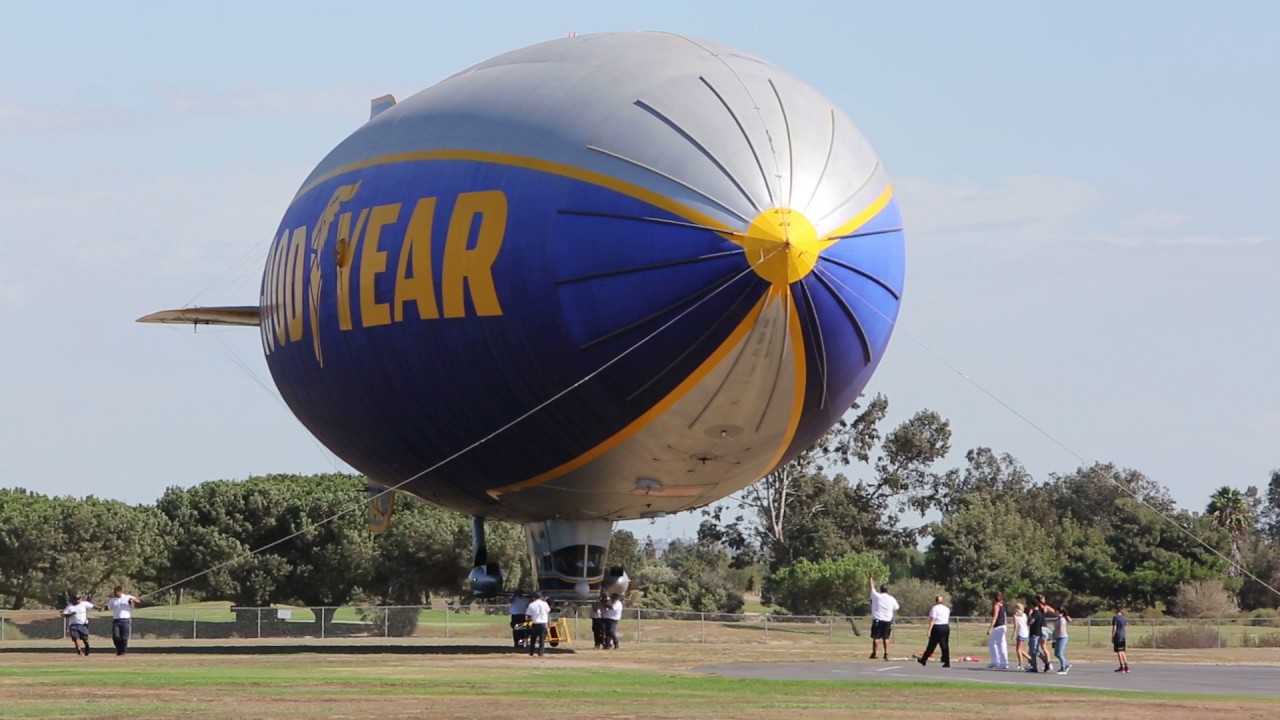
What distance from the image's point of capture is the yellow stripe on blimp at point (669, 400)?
29.3m

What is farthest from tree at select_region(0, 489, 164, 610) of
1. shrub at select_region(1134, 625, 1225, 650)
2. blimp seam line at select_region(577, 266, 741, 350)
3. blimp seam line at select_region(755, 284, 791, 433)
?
blimp seam line at select_region(577, 266, 741, 350)

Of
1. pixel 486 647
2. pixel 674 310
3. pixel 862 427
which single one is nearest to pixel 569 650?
pixel 486 647

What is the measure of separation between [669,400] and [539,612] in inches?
338

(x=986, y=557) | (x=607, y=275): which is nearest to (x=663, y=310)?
(x=607, y=275)

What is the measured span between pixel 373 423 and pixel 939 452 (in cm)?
8205

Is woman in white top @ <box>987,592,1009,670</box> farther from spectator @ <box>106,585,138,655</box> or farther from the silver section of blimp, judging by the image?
spectator @ <box>106,585,138,655</box>

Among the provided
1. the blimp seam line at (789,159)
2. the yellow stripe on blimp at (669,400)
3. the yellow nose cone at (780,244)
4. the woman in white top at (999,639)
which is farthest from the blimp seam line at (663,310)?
the woman in white top at (999,639)

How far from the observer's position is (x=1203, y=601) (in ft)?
263

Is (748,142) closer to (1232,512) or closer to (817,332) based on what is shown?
(817,332)

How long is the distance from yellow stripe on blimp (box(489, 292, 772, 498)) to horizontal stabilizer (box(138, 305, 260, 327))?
1541cm

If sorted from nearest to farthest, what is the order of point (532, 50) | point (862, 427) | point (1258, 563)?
1. point (532, 50)
2. point (1258, 563)
3. point (862, 427)

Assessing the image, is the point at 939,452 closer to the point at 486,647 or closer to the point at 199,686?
the point at 486,647

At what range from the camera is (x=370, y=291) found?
109 ft

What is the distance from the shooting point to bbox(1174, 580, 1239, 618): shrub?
79.3m
